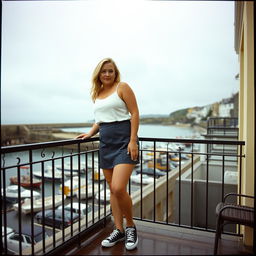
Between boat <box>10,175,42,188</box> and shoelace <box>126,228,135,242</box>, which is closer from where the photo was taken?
boat <box>10,175,42,188</box>

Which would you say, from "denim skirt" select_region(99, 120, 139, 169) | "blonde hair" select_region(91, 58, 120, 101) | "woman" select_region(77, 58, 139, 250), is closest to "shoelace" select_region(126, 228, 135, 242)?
"woman" select_region(77, 58, 139, 250)

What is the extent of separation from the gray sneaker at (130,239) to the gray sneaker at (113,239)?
0.26 feet

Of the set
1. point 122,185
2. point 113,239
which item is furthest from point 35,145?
point 113,239

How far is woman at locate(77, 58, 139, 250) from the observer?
6.42 ft

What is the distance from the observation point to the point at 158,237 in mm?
2217

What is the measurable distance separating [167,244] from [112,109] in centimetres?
129

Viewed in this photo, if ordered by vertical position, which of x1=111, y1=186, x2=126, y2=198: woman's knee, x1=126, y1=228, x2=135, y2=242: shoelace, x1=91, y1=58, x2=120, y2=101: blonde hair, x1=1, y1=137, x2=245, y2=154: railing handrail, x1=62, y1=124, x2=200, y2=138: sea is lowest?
x1=126, y1=228, x2=135, y2=242: shoelace

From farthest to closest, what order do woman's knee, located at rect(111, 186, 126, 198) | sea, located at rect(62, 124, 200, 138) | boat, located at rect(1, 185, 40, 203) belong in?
sea, located at rect(62, 124, 200, 138)
woman's knee, located at rect(111, 186, 126, 198)
boat, located at rect(1, 185, 40, 203)

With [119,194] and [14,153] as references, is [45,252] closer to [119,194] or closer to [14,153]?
[119,194]

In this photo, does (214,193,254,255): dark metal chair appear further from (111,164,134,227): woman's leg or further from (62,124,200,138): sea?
(62,124,200,138): sea

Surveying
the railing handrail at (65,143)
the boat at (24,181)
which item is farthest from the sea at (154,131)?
the boat at (24,181)

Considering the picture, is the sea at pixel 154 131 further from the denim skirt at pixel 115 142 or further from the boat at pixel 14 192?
the boat at pixel 14 192

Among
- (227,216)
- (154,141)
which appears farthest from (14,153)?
(227,216)

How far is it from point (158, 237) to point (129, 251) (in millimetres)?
370
